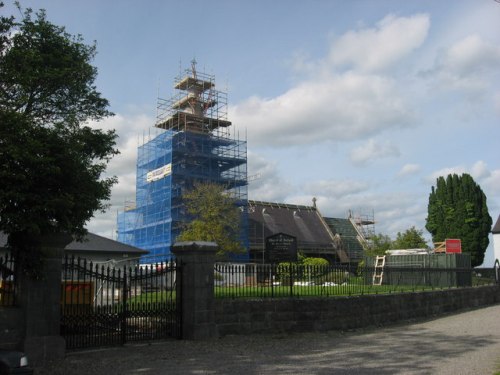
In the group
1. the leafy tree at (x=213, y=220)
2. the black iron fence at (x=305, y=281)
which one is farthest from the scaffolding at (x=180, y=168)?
the black iron fence at (x=305, y=281)

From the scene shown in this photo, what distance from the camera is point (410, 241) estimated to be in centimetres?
4934

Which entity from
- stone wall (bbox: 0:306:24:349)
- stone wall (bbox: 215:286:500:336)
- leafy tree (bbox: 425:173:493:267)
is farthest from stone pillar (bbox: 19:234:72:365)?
leafy tree (bbox: 425:173:493:267)

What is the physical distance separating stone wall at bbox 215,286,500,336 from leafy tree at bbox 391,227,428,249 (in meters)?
28.7

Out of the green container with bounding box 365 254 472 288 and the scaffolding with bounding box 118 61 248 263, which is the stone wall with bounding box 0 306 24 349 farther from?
the scaffolding with bounding box 118 61 248 263

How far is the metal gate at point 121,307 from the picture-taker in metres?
11.8

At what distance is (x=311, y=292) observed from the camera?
53.8 ft

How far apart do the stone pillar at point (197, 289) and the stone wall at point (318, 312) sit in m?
0.45

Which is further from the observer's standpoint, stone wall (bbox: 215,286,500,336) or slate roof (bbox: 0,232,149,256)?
slate roof (bbox: 0,232,149,256)

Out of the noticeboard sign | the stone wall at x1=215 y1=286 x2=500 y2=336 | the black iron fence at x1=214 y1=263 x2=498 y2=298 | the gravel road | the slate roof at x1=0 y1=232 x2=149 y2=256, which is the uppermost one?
the slate roof at x1=0 y1=232 x2=149 y2=256

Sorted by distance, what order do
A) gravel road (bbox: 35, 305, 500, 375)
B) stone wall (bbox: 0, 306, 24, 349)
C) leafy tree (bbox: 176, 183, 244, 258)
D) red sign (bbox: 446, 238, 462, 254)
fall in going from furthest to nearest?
1. leafy tree (bbox: 176, 183, 244, 258)
2. red sign (bbox: 446, 238, 462, 254)
3. stone wall (bbox: 0, 306, 24, 349)
4. gravel road (bbox: 35, 305, 500, 375)

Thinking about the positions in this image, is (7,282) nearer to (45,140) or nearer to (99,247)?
(45,140)

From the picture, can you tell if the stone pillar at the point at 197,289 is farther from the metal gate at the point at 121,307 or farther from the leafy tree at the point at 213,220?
the leafy tree at the point at 213,220

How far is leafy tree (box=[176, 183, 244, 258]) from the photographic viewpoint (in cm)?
3672

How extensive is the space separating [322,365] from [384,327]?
7.37 meters
